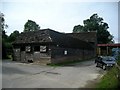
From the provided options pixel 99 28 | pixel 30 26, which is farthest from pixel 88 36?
pixel 30 26

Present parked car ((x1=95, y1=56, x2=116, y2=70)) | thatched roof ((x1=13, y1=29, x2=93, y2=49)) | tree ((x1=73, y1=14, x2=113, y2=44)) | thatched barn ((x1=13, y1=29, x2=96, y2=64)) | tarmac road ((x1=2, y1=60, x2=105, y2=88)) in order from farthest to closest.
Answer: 1. tree ((x1=73, y1=14, x2=113, y2=44))
2. thatched roof ((x1=13, y1=29, x2=93, y2=49))
3. thatched barn ((x1=13, y1=29, x2=96, y2=64))
4. parked car ((x1=95, y1=56, x2=116, y2=70))
5. tarmac road ((x1=2, y1=60, x2=105, y2=88))

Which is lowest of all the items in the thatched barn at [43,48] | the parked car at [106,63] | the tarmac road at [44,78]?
the tarmac road at [44,78]

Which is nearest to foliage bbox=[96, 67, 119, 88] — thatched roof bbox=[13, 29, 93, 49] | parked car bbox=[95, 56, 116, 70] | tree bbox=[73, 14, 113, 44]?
parked car bbox=[95, 56, 116, 70]

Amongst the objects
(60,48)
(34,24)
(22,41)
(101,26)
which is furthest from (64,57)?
(34,24)

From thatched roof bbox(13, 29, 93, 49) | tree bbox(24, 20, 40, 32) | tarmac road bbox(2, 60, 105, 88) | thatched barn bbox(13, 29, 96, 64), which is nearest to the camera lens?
tarmac road bbox(2, 60, 105, 88)

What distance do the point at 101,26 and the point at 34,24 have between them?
33831 mm

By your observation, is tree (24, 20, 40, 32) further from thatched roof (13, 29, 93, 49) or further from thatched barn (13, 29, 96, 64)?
thatched roof (13, 29, 93, 49)

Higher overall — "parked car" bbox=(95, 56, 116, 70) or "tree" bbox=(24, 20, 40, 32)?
"tree" bbox=(24, 20, 40, 32)

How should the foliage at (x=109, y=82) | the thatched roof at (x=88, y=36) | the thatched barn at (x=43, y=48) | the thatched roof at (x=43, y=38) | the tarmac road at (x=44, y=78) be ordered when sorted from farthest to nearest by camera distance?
the thatched roof at (x=88, y=36), the thatched roof at (x=43, y=38), the thatched barn at (x=43, y=48), the tarmac road at (x=44, y=78), the foliage at (x=109, y=82)

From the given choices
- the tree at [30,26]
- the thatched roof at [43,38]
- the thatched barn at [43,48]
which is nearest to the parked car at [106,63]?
the thatched barn at [43,48]

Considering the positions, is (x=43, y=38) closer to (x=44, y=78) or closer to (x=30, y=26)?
(x=44, y=78)

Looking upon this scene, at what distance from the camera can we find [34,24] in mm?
96875

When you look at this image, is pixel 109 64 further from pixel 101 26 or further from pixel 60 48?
pixel 101 26

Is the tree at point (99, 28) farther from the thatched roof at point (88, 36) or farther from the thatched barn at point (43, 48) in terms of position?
the thatched barn at point (43, 48)
